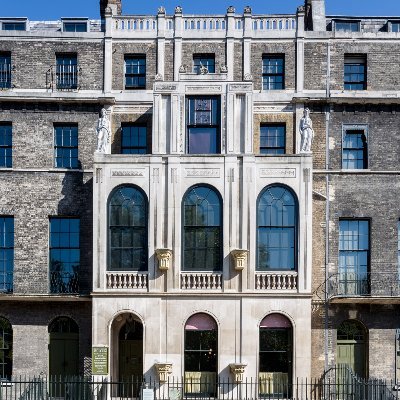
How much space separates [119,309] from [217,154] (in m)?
7.31

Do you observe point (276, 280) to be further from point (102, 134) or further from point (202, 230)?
point (102, 134)

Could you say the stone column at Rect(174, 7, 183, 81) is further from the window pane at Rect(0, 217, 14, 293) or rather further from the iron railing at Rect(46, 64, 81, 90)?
the window pane at Rect(0, 217, 14, 293)

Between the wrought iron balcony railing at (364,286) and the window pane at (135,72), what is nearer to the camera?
the wrought iron balcony railing at (364,286)

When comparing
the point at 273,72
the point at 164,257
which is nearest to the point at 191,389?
the point at 164,257

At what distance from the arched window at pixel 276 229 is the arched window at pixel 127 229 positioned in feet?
15.3

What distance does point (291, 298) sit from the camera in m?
29.2

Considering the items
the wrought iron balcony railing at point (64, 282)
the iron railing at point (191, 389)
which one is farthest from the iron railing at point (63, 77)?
the iron railing at point (191, 389)

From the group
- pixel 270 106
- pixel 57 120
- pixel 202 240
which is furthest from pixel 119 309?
pixel 270 106

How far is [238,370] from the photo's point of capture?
2842 cm

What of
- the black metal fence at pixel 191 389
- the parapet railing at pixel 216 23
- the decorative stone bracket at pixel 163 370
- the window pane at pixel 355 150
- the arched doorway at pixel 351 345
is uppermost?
the parapet railing at pixel 216 23

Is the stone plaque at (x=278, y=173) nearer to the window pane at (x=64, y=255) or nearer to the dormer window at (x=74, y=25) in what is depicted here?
the window pane at (x=64, y=255)

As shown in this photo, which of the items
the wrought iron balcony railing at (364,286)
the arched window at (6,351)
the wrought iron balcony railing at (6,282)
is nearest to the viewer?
the wrought iron balcony railing at (364,286)

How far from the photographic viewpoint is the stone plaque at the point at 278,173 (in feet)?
97.6

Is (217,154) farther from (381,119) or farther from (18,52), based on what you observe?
(18,52)
